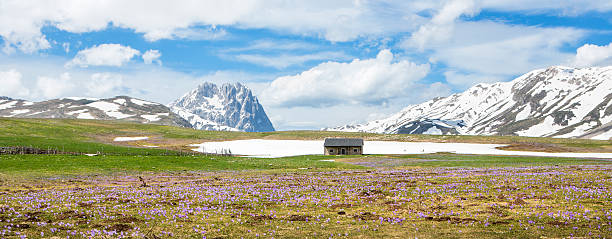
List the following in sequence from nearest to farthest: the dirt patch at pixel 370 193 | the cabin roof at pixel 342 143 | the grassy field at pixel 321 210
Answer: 1. the grassy field at pixel 321 210
2. the dirt patch at pixel 370 193
3. the cabin roof at pixel 342 143

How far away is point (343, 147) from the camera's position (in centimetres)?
12788

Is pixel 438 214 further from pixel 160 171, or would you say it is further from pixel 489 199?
pixel 160 171

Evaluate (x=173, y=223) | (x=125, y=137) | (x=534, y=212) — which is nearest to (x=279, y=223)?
(x=173, y=223)

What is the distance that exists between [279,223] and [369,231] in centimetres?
500

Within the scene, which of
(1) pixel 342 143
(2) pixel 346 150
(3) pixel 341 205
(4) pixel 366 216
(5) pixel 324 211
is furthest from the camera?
(2) pixel 346 150

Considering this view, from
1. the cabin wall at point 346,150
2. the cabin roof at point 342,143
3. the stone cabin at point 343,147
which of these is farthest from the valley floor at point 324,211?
the cabin wall at point 346,150

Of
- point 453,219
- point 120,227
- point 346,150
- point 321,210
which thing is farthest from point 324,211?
point 346,150

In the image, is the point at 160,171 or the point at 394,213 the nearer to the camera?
the point at 394,213

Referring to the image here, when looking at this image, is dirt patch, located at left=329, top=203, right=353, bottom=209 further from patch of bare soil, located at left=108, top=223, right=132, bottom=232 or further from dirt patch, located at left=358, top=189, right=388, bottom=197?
patch of bare soil, located at left=108, top=223, right=132, bottom=232

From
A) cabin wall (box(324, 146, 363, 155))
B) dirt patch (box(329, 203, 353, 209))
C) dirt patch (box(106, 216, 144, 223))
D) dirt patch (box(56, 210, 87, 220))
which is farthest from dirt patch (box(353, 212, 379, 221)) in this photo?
cabin wall (box(324, 146, 363, 155))

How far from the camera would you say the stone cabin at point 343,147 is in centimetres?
12662

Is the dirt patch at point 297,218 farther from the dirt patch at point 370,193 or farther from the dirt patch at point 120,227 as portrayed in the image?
the dirt patch at point 370,193

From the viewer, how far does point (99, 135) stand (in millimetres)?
169000

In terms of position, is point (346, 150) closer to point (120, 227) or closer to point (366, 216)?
point (366, 216)
